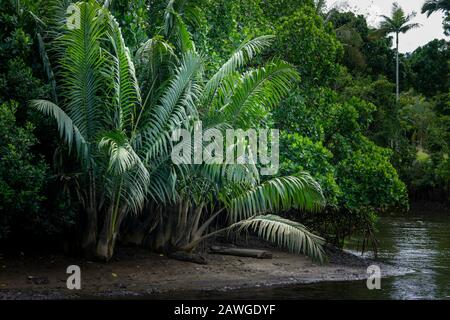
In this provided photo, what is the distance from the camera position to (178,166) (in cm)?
1295

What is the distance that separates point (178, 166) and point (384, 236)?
44.5 ft

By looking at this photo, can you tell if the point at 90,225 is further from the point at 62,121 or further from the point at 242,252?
the point at 242,252

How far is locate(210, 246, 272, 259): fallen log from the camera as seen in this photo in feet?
51.0

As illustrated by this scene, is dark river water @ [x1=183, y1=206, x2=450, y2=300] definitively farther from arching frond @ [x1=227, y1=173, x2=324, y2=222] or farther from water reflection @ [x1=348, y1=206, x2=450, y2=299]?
arching frond @ [x1=227, y1=173, x2=324, y2=222]

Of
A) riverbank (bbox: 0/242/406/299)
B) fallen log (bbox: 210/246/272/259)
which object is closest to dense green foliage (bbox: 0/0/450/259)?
riverbank (bbox: 0/242/406/299)

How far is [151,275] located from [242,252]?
304 cm

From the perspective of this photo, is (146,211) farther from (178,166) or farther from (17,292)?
(17,292)

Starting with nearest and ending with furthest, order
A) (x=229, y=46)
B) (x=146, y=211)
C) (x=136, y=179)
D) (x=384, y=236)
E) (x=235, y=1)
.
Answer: (x=136, y=179) → (x=146, y=211) → (x=229, y=46) → (x=235, y=1) → (x=384, y=236)

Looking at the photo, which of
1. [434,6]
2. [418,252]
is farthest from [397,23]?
[418,252]

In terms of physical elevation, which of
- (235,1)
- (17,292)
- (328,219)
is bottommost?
(17,292)

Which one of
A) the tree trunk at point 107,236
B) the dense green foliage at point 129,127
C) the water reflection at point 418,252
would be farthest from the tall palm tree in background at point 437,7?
the tree trunk at point 107,236

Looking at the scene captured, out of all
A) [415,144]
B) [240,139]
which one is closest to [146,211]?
[240,139]

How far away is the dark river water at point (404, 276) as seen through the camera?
12.4m

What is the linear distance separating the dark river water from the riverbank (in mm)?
574
